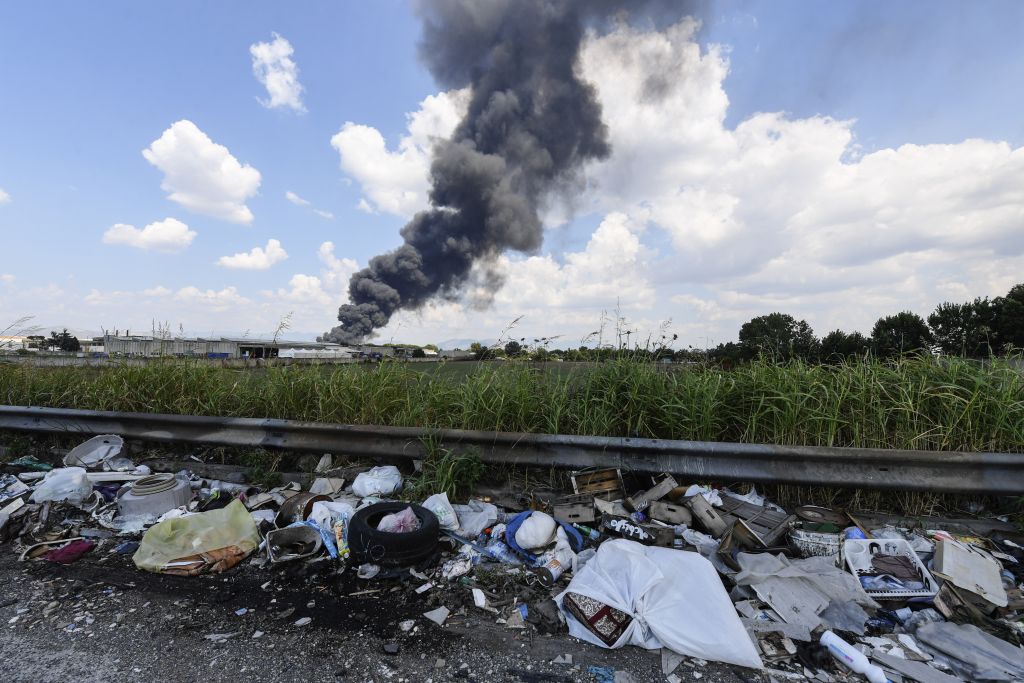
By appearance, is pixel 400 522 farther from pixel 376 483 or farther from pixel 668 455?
pixel 668 455

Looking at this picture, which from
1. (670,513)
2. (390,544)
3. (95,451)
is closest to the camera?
(390,544)

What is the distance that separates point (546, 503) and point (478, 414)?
3.45 feet

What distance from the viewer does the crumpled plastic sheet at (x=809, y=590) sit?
7.87ft

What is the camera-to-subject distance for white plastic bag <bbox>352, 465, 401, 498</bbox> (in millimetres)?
3869

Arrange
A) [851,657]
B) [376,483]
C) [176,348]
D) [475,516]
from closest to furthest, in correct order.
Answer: [851,657]
[475,516]
[376,483]
[176,348]

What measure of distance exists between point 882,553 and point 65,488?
19.8ft

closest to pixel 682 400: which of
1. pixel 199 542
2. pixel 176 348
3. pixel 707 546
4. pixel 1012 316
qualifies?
pixel 707 546

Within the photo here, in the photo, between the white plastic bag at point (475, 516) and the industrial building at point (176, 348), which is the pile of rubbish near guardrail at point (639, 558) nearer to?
the white plastic bag at point (475, 516)

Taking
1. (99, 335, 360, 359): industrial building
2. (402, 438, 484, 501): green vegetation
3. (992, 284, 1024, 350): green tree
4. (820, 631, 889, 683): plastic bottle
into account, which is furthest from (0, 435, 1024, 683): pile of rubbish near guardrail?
(992, 284, 1024, 350): green tree

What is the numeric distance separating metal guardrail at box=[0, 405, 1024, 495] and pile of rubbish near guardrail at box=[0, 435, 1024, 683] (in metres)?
0.18

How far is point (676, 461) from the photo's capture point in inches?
144

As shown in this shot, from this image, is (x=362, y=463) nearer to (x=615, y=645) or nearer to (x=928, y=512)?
(x=615, y=645)

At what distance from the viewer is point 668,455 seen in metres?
3.67

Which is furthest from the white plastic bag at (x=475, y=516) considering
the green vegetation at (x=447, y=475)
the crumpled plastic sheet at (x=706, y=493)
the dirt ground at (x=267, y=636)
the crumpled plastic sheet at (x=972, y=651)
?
the crumpled plastic sheet at (x=972, y=651)
